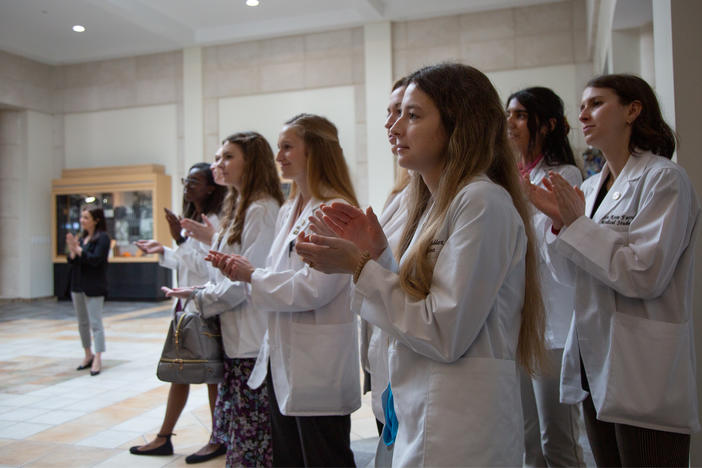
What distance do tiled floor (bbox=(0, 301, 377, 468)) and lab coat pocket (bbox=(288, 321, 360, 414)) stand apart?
1285 mm

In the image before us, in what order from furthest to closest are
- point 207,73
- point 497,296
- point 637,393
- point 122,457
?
point 207,73
point 122,457
point 637,393
point 497,296

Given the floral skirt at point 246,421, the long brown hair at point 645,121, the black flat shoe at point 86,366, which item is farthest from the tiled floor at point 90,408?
the long brown hair at point 645,121

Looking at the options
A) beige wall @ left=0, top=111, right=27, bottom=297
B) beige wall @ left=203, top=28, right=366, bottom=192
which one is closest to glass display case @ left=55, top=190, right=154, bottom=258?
beige wall @ left=0, top=111, right=27, bottom=297

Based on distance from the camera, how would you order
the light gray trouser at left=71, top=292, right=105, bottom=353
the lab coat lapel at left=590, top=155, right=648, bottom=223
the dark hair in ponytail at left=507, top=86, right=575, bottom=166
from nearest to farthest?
1. the lab coat lapel at left=590, top=155, right=648, bottom=223
2. the dark hair in ponytail at left=507, top=86, right=575, bottom=166
3. the light gray trouser at left=71, top=292, right=105, bottom=353

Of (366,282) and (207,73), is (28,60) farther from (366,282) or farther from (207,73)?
(366,282)

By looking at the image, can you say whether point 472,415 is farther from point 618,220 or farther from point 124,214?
point 124,214

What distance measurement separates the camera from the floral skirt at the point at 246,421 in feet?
10.6

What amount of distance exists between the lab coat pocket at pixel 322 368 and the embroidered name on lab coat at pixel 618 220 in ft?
3.91

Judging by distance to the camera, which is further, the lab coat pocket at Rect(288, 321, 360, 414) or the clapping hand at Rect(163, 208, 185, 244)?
the clapping hand at Rect(163, 208, 185, 244)

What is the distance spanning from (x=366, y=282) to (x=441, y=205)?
294 mm

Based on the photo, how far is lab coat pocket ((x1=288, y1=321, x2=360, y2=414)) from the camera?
253cm

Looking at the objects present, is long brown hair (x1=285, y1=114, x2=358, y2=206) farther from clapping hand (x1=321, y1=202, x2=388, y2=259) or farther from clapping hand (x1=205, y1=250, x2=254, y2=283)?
clapping hand (x1=321, y1=202, x2=388, y2=259)

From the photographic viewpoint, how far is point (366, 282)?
1.53 meters

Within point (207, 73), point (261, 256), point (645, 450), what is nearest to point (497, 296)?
point (645, 450)
